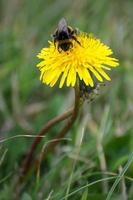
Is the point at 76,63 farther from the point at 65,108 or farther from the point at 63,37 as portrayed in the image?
the point at 65,108

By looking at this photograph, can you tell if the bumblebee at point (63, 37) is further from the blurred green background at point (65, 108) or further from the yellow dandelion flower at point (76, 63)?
the blurred green background at point (65, 108)

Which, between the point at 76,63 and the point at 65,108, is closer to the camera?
the point at 76,63

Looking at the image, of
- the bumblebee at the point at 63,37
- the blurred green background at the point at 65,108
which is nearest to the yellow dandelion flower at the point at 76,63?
the bumblebee at the point at 63,37

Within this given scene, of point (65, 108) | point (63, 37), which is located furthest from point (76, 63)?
point (65, 108)

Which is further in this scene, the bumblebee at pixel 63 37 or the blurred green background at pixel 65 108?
the blurred green background at pixel 65 108

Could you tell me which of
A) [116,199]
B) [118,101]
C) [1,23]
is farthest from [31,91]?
[116,199]

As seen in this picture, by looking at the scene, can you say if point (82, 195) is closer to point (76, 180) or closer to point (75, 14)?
point (76, 180)
